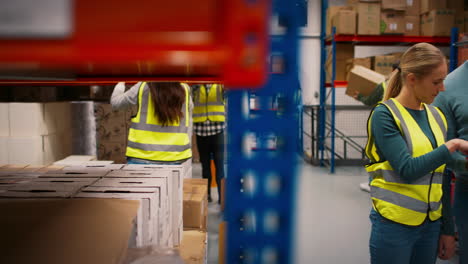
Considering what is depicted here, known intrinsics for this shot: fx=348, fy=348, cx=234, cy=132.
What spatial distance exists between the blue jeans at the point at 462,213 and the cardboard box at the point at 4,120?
4051 mm

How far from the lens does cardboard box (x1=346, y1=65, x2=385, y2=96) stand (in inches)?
175

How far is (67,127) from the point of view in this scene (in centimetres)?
437

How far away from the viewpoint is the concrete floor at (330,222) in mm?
3090

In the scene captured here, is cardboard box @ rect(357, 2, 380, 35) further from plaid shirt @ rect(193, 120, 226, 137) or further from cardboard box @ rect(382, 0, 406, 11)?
plaid shirt @ rect(193, 120, 226, 137)

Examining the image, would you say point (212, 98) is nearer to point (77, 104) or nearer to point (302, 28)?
point (77, 104)

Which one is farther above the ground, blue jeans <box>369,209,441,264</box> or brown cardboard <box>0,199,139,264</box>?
brown cardboard <box>0,199,139,264</box>

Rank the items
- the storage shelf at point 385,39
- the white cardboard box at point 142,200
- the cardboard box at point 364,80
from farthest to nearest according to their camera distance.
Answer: the storage shelf at point 385,39, the cardboard box at point 364,80, the white cardboard box at point 142,200

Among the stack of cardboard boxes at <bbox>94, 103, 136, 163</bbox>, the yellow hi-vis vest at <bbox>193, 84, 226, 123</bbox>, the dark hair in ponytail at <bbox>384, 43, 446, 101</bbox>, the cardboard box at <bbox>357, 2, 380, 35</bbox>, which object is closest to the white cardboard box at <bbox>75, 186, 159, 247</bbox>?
the dark hair in ponytail at <bbox>384, 43, 446, 101</bbox>

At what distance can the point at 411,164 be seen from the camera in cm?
138

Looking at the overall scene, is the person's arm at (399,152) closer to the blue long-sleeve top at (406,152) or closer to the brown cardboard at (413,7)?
the blue long-sleeve top at (406,152)

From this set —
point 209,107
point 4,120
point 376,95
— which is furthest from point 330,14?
point 4,120

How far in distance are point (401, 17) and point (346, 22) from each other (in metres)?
1.00

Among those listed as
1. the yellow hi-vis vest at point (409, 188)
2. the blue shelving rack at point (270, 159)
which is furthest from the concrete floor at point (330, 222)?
the blue shelving rack at point (270, 159)

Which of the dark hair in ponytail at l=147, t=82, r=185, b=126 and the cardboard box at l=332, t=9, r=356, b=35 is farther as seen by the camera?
the cardboard box at l=332, t=9, r=356, b=35
